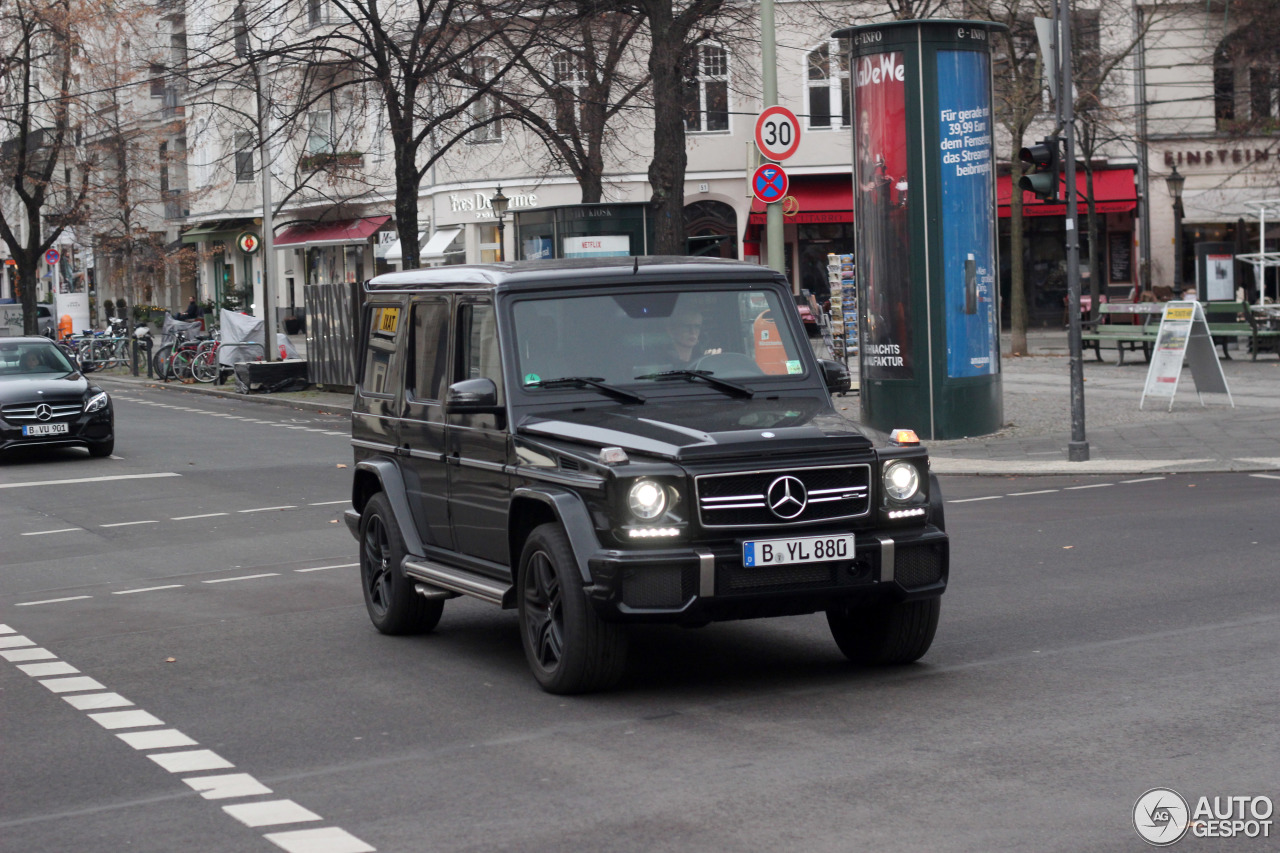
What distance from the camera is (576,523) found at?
698 cm

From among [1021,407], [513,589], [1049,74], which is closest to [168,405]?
[1021,407]

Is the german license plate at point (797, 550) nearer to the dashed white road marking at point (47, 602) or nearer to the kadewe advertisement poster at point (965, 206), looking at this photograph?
the dashed white road marking at point (47, 602)

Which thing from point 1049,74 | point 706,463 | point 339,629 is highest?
point 1049,74

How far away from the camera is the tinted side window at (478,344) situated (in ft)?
26.3

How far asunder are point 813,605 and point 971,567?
156 inches

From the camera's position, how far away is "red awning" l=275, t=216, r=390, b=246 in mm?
54906

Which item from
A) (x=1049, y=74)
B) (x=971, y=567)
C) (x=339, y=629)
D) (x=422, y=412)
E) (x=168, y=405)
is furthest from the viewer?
(x=168, y=405)

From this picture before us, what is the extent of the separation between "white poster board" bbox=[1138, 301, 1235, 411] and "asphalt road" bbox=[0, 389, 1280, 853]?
9.26 metres

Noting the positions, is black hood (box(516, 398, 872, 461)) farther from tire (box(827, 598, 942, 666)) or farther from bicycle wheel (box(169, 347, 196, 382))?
bicycle wheel (box(169, 347, 196, 382))

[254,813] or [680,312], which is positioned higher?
[680,312]

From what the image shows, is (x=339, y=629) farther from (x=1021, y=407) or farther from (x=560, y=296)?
(x=1021, y=407)

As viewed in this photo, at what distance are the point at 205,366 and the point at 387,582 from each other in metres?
31.1

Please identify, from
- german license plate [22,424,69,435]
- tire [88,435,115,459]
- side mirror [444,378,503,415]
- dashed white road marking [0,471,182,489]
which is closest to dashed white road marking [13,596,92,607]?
side mirror [444,378,503,415]

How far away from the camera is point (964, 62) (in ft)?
62.4
